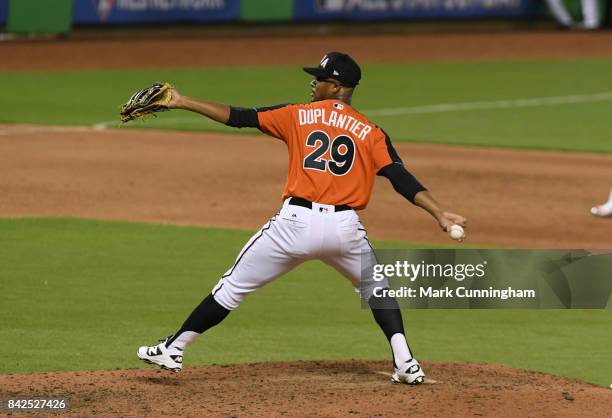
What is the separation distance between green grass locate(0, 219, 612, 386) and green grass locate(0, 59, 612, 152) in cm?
847

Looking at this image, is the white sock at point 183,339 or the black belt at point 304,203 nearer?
the black belt at point 304,203

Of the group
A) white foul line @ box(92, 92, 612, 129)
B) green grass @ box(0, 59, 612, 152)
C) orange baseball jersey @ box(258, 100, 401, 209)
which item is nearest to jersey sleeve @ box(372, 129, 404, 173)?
orange baseball jersey @ box(258, 100, 401, 209)

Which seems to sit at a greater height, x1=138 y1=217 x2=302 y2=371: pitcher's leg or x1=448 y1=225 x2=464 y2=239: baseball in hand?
x1=448 y1=225 x2=464 y2=239: baseball in hand

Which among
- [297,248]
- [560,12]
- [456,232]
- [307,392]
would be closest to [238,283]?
[297,248]

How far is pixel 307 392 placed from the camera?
7.85 m

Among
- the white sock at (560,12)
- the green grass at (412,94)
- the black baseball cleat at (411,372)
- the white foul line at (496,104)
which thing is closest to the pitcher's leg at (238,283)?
the black baseball cleat at (411,372)

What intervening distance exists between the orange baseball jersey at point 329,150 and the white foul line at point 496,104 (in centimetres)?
1483

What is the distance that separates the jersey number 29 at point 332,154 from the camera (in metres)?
7.79

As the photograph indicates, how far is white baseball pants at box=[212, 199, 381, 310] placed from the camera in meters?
7.73

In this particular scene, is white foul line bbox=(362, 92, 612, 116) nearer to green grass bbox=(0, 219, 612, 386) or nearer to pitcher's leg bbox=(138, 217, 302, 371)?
green grass bbox=(0, 219, 612, 386)

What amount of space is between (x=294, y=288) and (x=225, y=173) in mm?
5756

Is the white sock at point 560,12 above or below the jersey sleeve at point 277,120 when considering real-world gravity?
above

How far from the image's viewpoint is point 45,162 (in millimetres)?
17531

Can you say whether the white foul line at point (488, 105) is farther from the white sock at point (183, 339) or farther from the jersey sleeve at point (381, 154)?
the jersey sleeve at point (381, 154)
